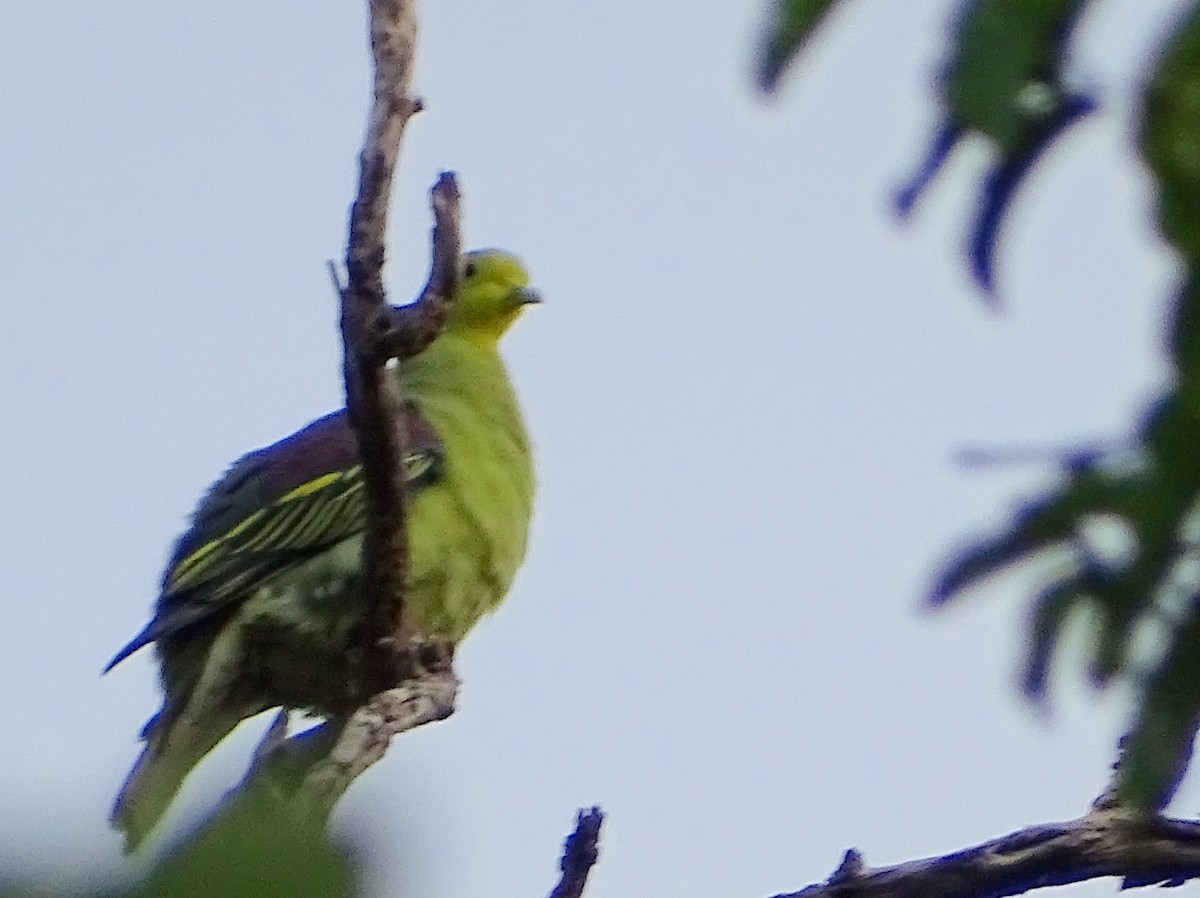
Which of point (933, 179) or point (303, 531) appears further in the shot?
point (303, 531)

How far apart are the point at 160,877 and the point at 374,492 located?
3097 mm

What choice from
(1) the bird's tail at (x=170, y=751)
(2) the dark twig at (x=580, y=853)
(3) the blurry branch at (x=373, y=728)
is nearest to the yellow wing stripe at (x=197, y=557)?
(1) the bird's tail at (x=170, y=751)

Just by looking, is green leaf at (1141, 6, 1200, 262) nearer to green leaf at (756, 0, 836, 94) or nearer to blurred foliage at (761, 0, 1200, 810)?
blurred foliage at (761, 0, 1200, 810)

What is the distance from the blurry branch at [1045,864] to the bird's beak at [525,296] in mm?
3722

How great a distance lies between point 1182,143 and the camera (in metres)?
0.91

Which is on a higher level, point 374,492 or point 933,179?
point 374,492

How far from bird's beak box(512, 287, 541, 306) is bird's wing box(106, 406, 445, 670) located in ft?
3.31

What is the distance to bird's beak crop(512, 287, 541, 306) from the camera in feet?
21.1

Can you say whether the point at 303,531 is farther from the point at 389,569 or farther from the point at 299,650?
the point at 389,569

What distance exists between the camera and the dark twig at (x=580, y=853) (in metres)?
2.97

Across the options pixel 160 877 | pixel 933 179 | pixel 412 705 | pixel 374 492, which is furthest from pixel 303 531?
pixel 160 877

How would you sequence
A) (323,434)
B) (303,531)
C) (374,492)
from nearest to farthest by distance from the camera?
(374,492), (303,531), (323,434)

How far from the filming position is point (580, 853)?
117 inches

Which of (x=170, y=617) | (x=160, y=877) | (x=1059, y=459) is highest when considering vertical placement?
(x=170, y=617)
